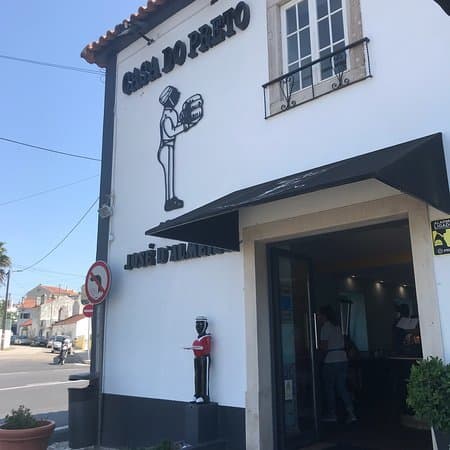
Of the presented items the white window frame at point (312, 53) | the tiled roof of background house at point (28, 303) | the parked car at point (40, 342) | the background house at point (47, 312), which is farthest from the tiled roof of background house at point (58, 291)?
the white window frame at point (312, 53)

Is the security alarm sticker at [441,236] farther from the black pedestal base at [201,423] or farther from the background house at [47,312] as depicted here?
the background house at [47,312]

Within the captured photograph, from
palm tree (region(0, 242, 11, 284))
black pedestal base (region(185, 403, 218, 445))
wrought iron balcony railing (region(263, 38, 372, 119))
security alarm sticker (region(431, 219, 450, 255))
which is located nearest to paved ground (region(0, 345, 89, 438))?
black pedestal base (region(185, 403, 218, 445))

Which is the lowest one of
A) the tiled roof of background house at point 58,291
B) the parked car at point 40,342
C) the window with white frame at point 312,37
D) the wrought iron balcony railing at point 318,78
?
the parked car at point 40,342

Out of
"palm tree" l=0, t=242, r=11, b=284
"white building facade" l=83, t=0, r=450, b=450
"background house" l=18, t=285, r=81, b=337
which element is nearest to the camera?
"white building facade" l=83, t=0, r=450, b=450

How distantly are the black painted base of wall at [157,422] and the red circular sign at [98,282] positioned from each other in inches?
58.3

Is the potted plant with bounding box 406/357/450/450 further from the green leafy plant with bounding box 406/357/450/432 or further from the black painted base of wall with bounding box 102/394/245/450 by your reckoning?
the black painted base of wall with bounding box 102/394/245/450

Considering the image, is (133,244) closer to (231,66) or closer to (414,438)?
(231,66)

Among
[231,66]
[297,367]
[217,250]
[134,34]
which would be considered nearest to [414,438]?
[297,367]

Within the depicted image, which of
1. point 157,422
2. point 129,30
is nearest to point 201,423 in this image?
point 157,422

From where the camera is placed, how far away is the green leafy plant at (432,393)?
390cm

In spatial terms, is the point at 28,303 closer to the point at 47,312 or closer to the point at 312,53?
the point at 47,312

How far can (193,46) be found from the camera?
289 inches

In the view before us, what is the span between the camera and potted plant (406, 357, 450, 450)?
3900 millimetres

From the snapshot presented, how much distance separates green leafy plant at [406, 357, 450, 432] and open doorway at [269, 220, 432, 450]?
1.54 m
